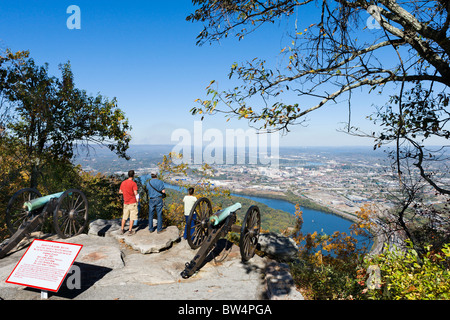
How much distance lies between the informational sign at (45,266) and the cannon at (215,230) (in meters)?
2.07

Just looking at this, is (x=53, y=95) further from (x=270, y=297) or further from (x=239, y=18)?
(x=270, y=297)

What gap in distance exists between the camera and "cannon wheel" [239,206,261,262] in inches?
203

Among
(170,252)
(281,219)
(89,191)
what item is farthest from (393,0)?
(281,219)

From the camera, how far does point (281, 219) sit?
91.5ft

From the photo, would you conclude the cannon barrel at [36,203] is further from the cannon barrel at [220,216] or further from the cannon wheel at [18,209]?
the cannon barrel at [220,216]

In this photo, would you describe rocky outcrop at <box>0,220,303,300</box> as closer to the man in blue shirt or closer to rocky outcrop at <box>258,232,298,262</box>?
rocky outcrop at <box>258,232,298,262</box>

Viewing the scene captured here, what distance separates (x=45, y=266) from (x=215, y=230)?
3.15 metres

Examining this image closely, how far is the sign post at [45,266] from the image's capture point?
11.2ft

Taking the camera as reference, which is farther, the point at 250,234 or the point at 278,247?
the point at 278,247

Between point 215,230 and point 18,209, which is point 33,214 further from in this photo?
point 215,230

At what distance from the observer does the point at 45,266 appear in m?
3.54

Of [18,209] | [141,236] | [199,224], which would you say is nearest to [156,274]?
[199,224]

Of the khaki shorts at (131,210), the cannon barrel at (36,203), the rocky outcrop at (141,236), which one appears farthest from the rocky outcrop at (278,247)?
the cannon barrel at (36,203)

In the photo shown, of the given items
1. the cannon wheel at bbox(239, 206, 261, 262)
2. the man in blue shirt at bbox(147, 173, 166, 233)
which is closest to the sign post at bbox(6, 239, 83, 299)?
the man in blue shirt at bbox(147, 173, 166, 233)
